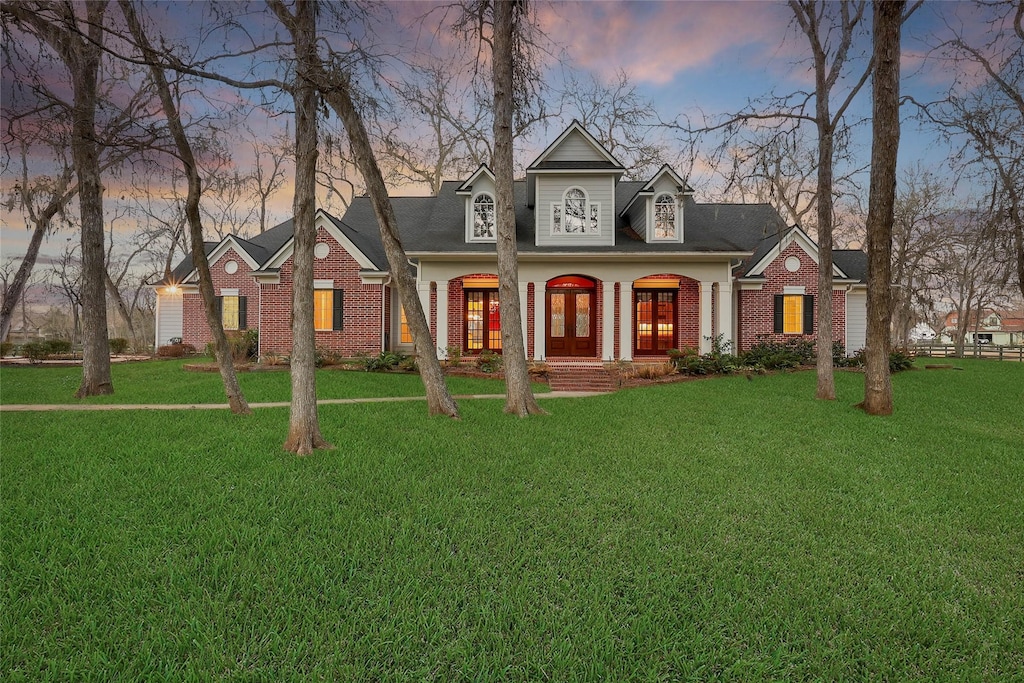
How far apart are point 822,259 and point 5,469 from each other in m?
14.2

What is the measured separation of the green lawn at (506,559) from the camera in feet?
8.31

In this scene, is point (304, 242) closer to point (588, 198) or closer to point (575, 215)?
point (575, 215)

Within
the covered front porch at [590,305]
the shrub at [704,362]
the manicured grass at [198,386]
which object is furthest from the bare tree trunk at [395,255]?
the shrub at [704,362]

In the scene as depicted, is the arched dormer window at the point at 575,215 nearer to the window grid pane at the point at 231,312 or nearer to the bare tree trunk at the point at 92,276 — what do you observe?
the bare tree trunk at the point at 92,276

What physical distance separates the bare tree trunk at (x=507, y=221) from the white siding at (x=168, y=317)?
20.9 meters

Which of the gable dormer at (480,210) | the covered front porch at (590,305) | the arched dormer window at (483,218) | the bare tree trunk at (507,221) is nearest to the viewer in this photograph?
the bare tree trunk at (507,221)

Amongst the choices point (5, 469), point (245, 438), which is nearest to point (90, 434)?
point (5, 469)

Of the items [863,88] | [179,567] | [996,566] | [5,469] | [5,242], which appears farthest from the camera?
[863,88]

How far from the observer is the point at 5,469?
5293 millimetres

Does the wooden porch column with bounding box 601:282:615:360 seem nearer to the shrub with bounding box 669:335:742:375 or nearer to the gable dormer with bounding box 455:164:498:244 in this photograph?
the shrub with bounding box 669:335:742:375

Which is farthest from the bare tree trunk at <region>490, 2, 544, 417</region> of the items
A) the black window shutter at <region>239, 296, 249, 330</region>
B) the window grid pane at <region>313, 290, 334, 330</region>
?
the black window shutter at <region>239, 296, 249, 330</region>

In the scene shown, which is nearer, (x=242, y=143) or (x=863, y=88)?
(x=242, y=143)

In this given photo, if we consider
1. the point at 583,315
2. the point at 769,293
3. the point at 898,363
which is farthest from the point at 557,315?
the point at 898,363

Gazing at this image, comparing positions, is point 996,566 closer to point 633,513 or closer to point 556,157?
point 633,513
